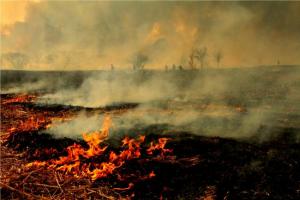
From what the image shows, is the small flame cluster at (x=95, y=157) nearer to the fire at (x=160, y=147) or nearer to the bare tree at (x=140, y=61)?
the fire at (x=160, y=147)

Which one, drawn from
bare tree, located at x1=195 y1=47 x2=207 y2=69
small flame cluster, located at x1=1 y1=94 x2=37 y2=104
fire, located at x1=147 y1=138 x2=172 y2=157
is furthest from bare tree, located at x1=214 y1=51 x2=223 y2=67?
small flame cluster, located at x1=1 y1=94 x2=37 y2=104

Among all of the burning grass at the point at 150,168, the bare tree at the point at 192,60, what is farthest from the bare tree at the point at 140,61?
the burning grass at the point at 150,168

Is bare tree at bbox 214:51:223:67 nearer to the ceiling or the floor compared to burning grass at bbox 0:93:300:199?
nearer to the ceiling

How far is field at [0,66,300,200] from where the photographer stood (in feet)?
16.4

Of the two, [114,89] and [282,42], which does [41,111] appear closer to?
[114,89]

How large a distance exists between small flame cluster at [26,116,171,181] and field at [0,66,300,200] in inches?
0.8

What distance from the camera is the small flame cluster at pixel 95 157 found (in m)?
5.75

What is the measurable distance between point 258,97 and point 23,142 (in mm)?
→ 7131

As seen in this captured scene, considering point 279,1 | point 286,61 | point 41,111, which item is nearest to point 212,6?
point 279,1

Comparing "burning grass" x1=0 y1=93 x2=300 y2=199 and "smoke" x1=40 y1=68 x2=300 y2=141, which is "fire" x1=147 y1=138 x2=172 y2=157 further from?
"smoke" x1=40 y1=68 x2=300 y2=141

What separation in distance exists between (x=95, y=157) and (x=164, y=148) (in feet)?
4.34

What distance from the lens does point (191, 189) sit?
4.93 meters

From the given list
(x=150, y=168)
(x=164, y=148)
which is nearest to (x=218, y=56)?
(x=164, y=148)

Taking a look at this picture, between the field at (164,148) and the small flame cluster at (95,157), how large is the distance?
2cm
